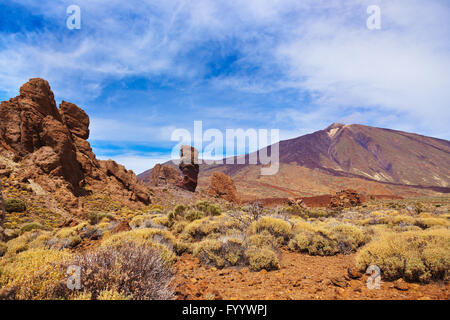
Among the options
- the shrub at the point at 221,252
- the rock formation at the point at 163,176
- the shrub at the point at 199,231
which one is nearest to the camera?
the shrub at the point at 221,252

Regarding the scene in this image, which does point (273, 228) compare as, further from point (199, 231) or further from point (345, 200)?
point (345, 200)

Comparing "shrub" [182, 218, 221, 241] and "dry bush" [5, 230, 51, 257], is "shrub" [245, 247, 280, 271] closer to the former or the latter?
"shrub" [182, 218, 221, 241]

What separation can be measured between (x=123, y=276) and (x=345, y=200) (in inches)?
1362

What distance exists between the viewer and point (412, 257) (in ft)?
12.9

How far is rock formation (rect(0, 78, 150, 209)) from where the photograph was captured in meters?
18.2

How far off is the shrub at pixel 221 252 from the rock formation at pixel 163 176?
4198 cm

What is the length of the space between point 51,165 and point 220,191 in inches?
978

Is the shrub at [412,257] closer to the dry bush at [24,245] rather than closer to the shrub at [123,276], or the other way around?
the shrub at [123,276]

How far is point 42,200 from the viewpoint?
16.0 m

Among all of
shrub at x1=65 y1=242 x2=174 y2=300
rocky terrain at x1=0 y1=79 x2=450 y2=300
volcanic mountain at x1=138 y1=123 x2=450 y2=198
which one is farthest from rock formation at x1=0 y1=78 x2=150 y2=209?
volcanic mountain at x1=138 y1=123 x2=450 y2=198

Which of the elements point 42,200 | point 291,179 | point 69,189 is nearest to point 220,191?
point 69,189

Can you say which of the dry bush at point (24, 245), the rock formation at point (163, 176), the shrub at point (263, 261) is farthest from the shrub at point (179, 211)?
the rock formation at point (163, 176)

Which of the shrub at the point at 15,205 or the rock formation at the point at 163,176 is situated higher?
the rock formation at the point at 163,176

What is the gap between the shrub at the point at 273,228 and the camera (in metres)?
7.42
